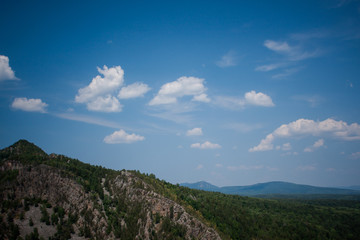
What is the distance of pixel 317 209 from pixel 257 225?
246 feet

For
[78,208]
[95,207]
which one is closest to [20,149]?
[78,208]

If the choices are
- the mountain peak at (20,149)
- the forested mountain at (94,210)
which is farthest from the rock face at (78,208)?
the mountain peak at (20,149)

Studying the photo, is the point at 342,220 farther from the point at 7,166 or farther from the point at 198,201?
the point at 7,166

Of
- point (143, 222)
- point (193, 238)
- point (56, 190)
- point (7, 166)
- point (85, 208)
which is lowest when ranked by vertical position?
point (193, 238)

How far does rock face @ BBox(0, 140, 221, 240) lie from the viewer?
73.9 m

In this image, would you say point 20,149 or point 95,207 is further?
point 20,149

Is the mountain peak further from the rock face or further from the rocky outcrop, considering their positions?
the rocky outcrop

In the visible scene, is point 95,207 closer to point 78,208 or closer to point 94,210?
point 94,210

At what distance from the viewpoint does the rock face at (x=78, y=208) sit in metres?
73.9

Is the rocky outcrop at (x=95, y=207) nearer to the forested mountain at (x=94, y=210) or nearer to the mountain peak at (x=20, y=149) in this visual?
the forested mountain at (x=94, y=210)

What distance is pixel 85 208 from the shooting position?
84125 mm

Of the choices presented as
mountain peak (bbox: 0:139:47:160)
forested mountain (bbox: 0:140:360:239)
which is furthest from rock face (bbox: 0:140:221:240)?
mountain peak (bbox: 0:139:47:160)

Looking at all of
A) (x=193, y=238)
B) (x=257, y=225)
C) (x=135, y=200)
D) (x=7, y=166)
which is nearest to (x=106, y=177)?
(x=135, y=200)

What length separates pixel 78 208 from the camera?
8338 centimetres
